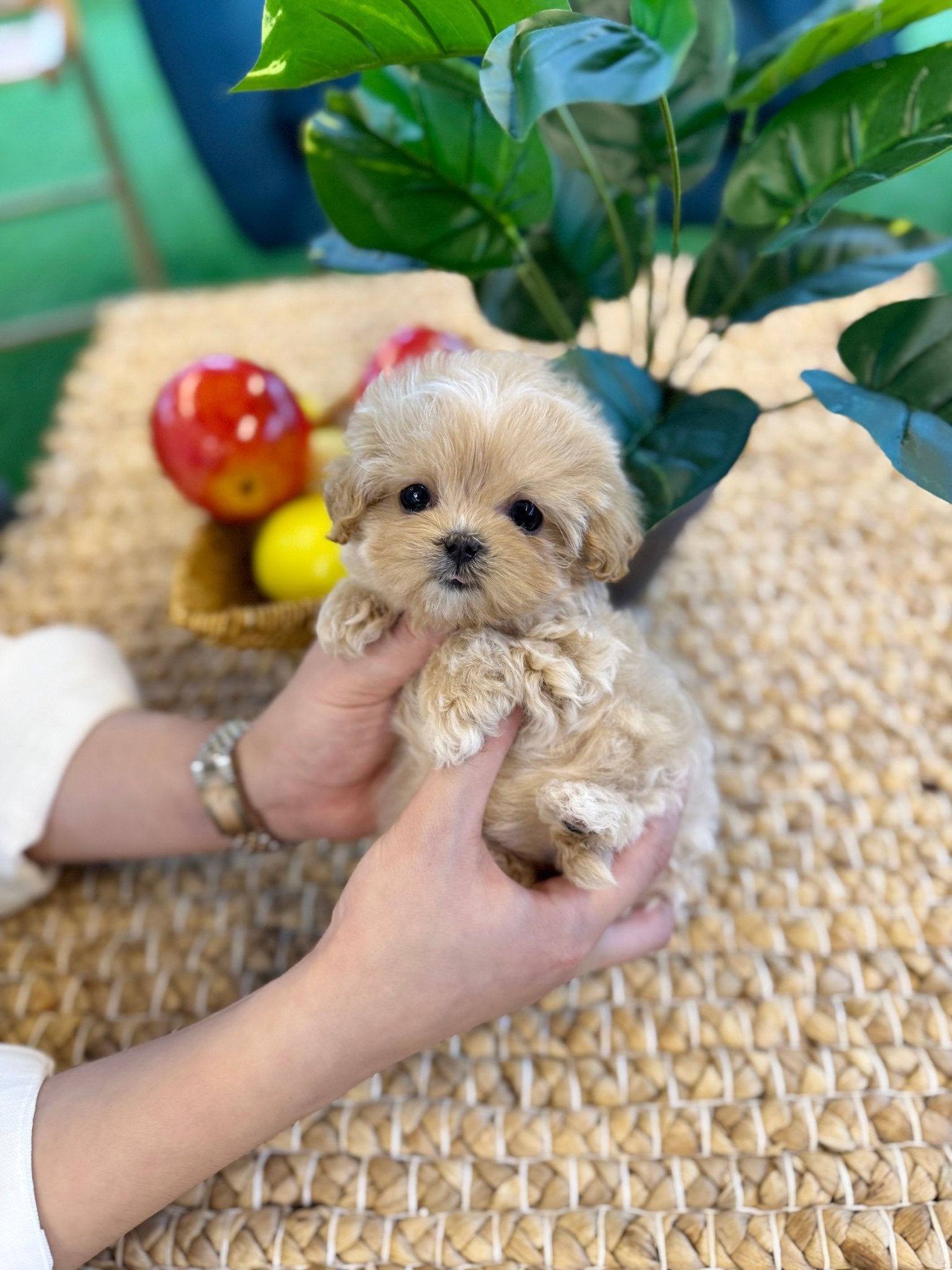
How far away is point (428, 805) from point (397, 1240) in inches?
16.9

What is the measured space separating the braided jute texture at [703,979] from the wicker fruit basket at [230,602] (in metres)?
0.13

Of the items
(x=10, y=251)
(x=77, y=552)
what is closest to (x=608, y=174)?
(x=77, y=552)

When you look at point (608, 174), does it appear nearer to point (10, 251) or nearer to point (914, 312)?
point (914, 312)

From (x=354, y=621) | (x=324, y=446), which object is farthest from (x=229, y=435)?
(x=354, y=621)

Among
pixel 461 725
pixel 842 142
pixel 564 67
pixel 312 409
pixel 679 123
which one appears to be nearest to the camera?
pixel 564 67

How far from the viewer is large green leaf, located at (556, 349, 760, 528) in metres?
0.81

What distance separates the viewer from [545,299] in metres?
1.04

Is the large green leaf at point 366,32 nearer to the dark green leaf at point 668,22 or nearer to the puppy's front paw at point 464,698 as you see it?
the dark green leaf at point 668,22

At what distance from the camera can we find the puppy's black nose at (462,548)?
2.20 ft

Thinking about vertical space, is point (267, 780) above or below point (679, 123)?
below

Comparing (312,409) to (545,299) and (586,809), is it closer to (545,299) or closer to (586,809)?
(545,299)

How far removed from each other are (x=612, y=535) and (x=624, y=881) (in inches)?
12.0

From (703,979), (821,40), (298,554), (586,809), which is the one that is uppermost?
(821,40)

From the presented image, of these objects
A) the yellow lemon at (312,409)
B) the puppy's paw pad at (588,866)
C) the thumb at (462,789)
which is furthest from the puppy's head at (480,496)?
the yellow lemon at (312,409)
